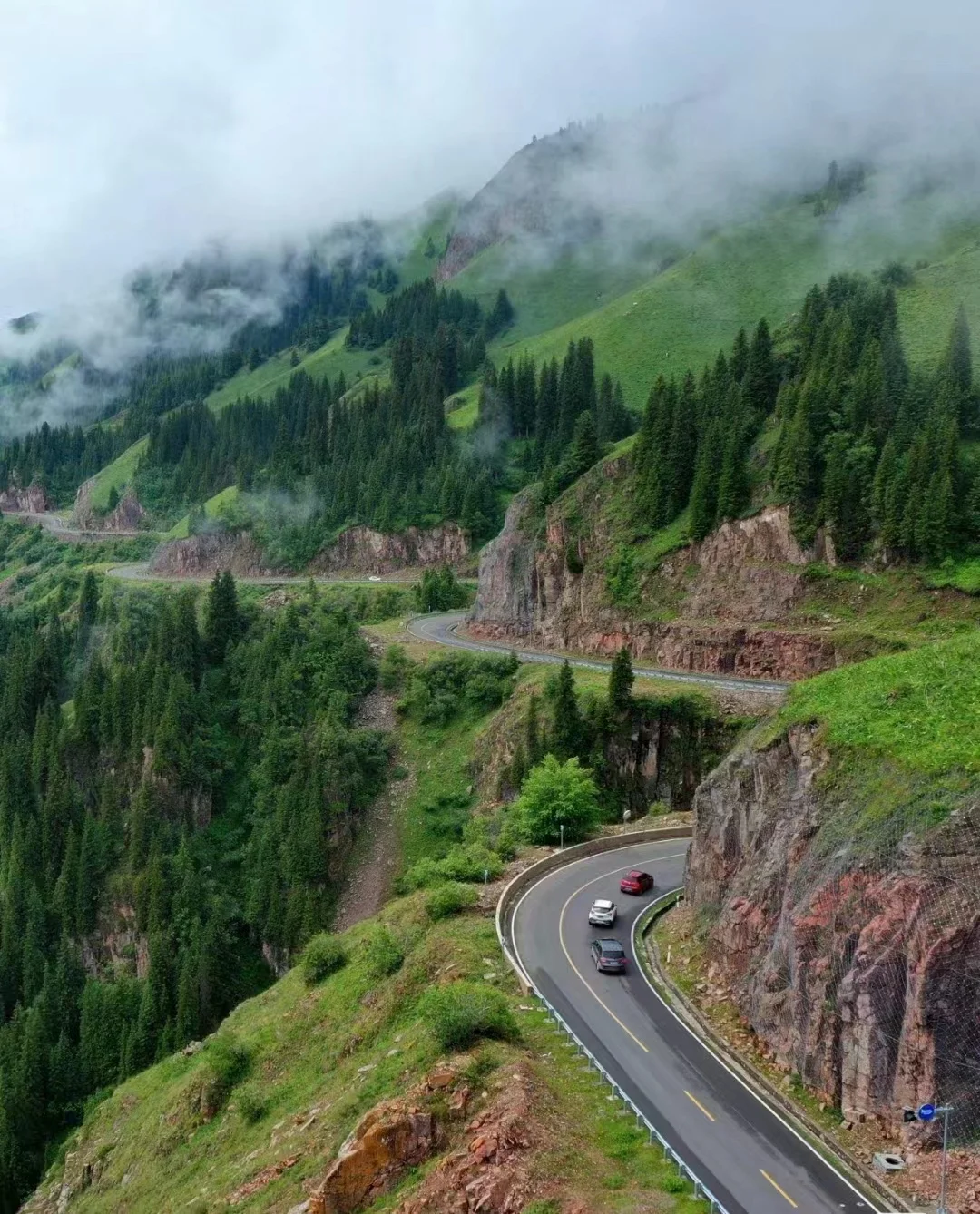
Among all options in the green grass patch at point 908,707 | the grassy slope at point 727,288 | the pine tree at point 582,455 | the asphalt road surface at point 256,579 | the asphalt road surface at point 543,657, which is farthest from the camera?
the grassy slope at point 727,288

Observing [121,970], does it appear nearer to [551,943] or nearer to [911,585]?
[551,943]

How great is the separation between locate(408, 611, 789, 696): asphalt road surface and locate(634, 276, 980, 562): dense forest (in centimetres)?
1156

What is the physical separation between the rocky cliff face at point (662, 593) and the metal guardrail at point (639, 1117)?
37.7 m

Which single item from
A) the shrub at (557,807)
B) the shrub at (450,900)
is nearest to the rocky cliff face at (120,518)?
the shrub at (557,807)

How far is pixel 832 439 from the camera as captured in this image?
64250mm

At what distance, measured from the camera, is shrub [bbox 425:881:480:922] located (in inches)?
1421

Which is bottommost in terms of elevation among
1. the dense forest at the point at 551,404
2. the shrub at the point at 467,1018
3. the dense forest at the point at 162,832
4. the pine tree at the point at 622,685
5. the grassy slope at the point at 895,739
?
the dense forest at the point at 162,832

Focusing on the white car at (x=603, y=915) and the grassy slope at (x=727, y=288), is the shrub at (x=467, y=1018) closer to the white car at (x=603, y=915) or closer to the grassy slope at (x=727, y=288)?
the white car at (x=603, y=915)

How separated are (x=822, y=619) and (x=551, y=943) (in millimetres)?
35215

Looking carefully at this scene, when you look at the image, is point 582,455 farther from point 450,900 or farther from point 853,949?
point 853,949

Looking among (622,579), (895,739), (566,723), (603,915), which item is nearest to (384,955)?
(603,915)

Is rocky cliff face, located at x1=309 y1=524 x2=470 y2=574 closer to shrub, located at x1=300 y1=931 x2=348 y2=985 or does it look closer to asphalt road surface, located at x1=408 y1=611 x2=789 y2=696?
asphalt road surface, located at x1=408 y1=611 x2=789 y2=696

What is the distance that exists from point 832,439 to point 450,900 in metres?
45.8

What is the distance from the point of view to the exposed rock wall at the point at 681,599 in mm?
61844
